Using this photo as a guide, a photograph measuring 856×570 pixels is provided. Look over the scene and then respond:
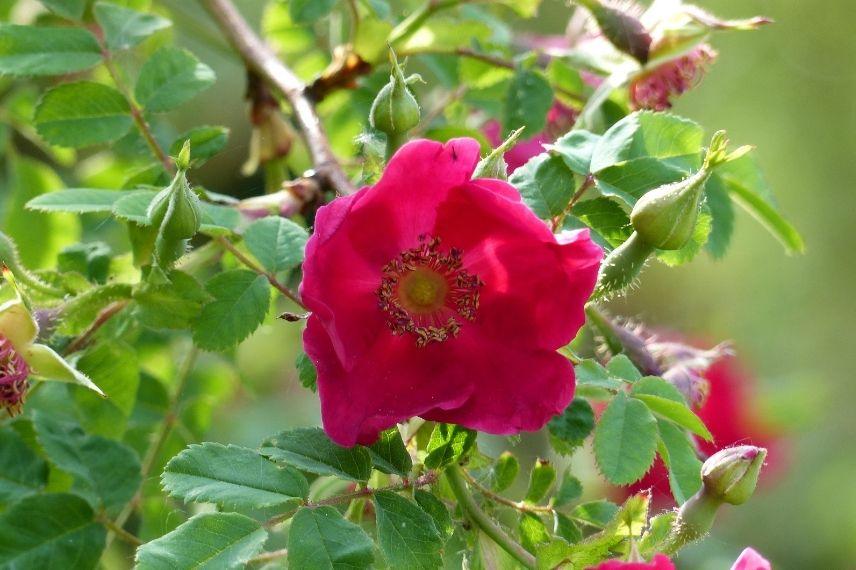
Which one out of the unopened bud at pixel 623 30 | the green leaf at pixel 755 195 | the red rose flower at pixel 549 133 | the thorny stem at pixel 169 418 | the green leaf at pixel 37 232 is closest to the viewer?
the unopened bud at pixel 623 30

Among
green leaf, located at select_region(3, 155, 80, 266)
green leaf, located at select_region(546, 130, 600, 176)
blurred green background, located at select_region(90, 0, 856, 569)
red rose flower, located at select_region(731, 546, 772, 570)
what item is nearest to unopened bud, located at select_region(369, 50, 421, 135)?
green leaf, located at select_region(546, 130, 600, 176)

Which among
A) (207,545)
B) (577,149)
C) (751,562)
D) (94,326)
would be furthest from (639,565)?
(94,326)

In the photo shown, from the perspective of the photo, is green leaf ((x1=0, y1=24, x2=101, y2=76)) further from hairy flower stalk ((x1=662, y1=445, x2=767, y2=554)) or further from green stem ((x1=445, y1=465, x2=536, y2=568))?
hairy flower stalk ((x1=662, y1=445, x2=767, y2=554))

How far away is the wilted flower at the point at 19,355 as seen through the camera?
52.1 inches

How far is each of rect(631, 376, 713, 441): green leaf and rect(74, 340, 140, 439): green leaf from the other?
0.77 metres

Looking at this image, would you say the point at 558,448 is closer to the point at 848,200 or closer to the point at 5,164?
the point at 5,164

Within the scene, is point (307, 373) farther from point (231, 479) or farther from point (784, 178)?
point (784, 178)

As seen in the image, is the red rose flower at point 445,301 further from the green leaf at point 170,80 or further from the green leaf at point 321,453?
the green leaf at point 170,80

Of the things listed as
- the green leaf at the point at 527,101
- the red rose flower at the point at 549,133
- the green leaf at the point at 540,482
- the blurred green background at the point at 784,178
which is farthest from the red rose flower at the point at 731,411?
the blurred green background at the point at 784,178

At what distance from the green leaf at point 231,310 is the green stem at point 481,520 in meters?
0.34

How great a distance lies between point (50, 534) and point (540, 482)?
2.30 feet

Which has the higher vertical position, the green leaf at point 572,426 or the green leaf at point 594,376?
the green leaf at point 594,376

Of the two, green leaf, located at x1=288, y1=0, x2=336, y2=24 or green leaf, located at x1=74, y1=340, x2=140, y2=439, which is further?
green leaf, located at x1=288, y1=0, x2=336, y2=24

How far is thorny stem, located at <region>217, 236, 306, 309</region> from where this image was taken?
1.50m
